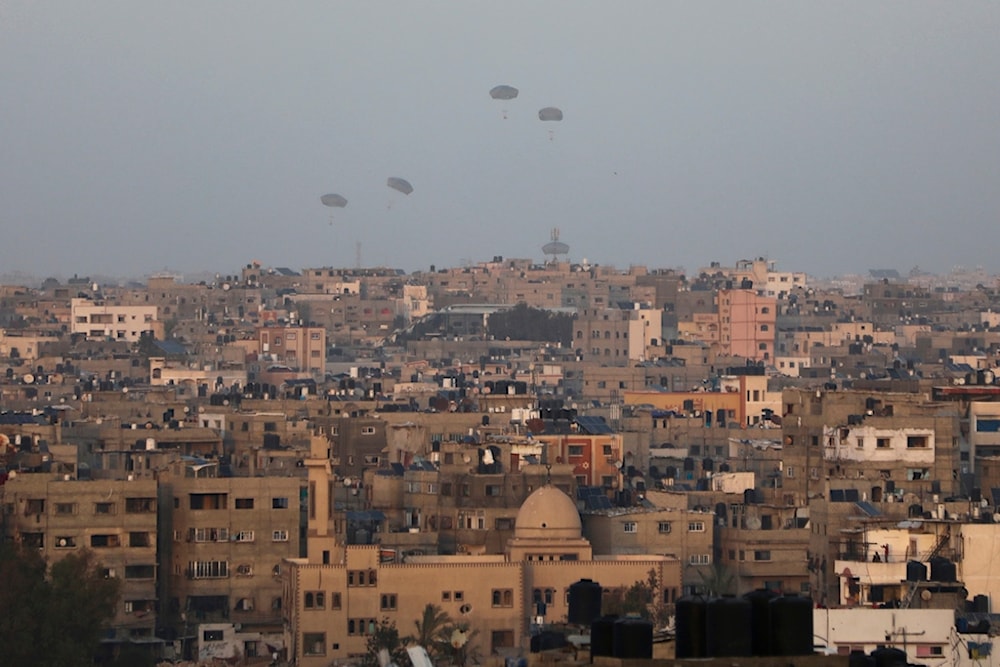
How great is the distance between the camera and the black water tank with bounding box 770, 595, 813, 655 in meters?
23.2

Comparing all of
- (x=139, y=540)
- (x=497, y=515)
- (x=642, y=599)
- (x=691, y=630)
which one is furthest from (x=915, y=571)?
(x=691, y=630)

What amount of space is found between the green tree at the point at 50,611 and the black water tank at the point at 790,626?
25440mm

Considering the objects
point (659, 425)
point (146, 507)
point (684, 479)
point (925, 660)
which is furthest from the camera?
point (659, 425)

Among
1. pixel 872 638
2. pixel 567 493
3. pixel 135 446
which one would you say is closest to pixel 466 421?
Result: pixel 135 446

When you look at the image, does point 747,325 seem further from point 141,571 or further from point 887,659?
point 887,659

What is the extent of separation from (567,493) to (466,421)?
2004cm

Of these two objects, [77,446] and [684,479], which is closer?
[77,446]

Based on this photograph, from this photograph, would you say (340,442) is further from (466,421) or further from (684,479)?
(684,479)

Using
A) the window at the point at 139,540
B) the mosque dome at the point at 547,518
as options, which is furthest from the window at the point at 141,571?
the mosque dome at the point at 547,518

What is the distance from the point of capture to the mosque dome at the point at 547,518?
58088 millimetres

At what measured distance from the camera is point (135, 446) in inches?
3071

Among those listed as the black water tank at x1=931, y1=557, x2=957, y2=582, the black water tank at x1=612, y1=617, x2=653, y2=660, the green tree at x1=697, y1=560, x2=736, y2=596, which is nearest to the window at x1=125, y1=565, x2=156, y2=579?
the green tree at x1=697, y1=560, x2=736, y2=596

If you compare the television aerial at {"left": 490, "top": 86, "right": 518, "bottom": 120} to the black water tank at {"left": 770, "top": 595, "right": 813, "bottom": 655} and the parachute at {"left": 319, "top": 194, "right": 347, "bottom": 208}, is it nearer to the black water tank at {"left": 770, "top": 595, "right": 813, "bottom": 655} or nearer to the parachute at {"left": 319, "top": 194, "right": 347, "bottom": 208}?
the parachute at {"left": 319, "top": 194, "right": 347, "bottom": 208}

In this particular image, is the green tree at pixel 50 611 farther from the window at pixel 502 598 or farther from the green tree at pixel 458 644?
the window at pixel 502 598
